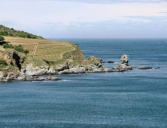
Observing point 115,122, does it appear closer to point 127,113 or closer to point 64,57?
point 127,113

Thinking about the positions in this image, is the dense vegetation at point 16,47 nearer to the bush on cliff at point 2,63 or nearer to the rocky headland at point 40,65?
the rocky headland at point 40,65

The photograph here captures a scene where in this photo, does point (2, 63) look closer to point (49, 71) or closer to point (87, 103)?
point (49, 71)

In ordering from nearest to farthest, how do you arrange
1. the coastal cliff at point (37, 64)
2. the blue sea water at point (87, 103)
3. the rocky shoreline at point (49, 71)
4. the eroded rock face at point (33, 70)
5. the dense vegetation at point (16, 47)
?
the blue sea water at point (87, 103) < the rocky shoreline at point (49, 71) < the coastal cliff at point (37, 64) < the eroded rock face at point (33, 70) < the dense vegetation at point (16, 47)

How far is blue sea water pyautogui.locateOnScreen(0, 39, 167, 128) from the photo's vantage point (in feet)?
308

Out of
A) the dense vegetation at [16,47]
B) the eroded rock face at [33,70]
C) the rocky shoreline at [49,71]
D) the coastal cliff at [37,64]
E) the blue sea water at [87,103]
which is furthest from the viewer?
the dense vegetation at [16,47]

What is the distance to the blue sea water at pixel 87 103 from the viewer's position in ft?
308

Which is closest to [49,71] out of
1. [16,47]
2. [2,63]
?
[2,63]

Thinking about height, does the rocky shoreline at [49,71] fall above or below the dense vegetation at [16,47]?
below

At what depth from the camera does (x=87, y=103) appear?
114062 mm

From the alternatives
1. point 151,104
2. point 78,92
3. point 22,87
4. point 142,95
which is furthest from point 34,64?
point 151,104

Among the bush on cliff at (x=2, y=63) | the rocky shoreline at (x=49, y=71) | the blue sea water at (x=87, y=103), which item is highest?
the bush on cliff at (x=2, y=63)

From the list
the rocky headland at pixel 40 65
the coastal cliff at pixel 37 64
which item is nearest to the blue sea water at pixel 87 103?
the rocky headland at pixel 40 65

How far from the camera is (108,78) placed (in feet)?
537

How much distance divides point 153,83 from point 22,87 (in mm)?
44053
